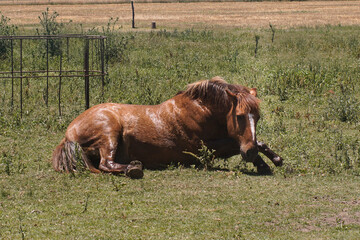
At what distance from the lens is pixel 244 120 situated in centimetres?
816

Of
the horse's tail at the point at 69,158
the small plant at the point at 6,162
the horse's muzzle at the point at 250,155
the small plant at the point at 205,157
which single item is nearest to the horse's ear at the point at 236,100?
the horse's muzzle at the point at 250,155

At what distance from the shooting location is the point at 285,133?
446 inches

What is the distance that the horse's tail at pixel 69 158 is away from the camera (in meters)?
8.34

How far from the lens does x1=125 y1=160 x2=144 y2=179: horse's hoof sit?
792 centimetres

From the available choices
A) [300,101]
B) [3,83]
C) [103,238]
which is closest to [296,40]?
[300,101]

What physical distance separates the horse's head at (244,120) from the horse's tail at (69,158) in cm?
232

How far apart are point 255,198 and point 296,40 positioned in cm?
1942

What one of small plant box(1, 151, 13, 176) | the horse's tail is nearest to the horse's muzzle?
the horse's tail

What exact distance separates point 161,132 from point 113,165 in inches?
40.1

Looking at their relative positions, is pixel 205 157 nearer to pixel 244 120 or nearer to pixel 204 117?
pixel 204 117

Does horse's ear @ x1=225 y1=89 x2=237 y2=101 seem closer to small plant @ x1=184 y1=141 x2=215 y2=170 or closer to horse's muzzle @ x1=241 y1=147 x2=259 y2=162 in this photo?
small plant @ x1=184 y1=141 x2=215 y2=170

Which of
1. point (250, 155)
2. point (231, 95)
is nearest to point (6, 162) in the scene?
point (231, 95)

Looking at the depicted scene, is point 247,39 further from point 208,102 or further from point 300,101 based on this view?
point 208,102

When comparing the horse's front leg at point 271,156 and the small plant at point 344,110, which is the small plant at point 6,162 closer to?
the horse's front leg at point 271,156
